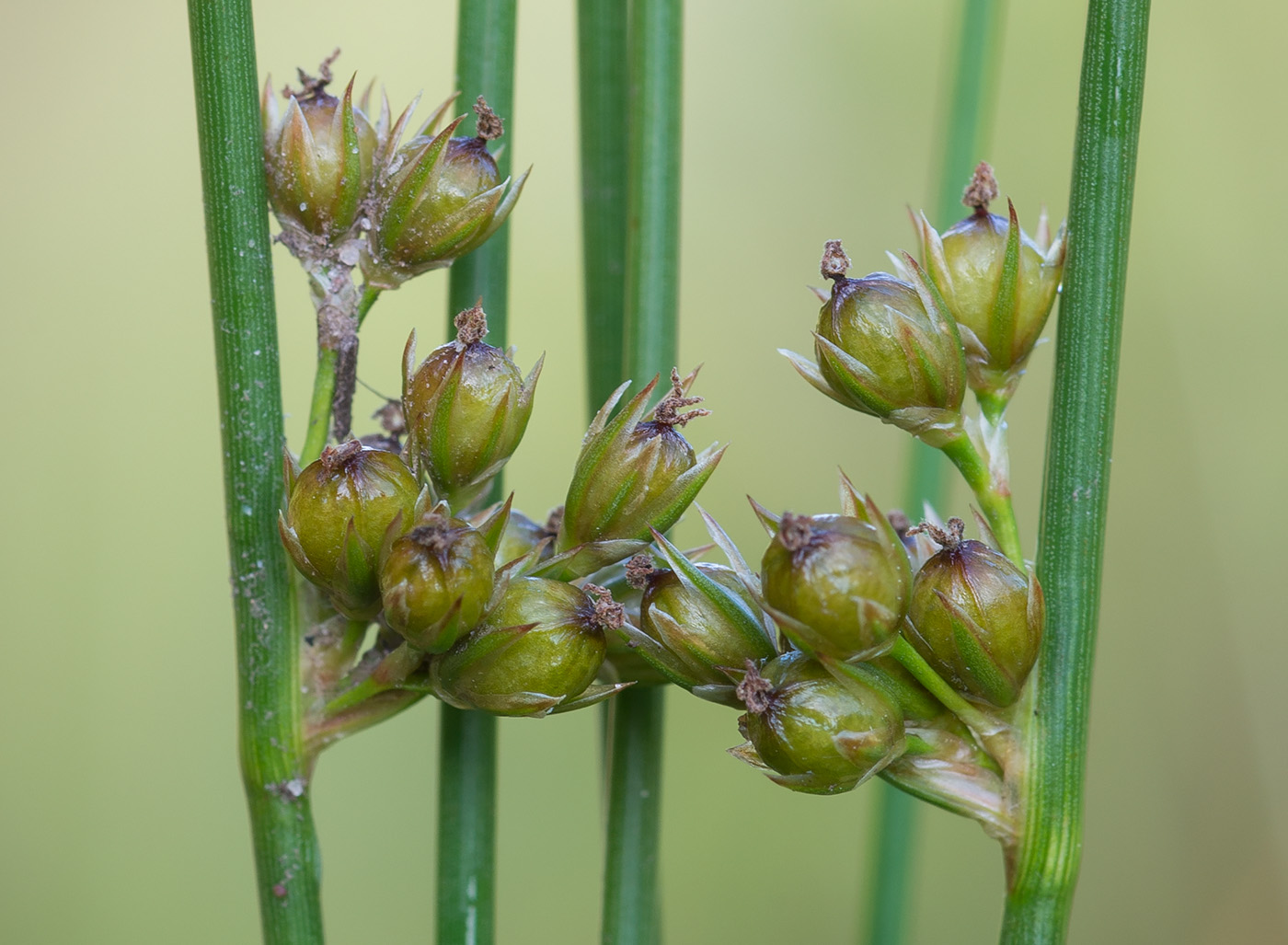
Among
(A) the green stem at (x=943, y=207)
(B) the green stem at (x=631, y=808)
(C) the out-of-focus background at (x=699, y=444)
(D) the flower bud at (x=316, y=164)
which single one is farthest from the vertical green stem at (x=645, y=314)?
(C) the out-of-focus background at (x=699, y=444)

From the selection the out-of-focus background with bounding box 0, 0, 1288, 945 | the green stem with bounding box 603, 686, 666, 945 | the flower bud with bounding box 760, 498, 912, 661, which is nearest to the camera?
the flower bud with bounding box 760, 498, 912, 661

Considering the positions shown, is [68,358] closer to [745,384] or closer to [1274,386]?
[745,384]

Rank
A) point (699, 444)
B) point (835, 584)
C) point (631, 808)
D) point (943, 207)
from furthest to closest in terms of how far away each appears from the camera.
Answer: point (699, 444) → point (943, 207) → point (631, 808) → point (835, 584)

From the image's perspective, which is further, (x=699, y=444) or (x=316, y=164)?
(x=699, y=444)

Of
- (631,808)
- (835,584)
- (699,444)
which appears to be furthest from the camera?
(699,444)

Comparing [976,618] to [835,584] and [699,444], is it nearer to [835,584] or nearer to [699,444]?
[835,584]

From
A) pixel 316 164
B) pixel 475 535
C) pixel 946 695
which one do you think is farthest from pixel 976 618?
pixel 316 164

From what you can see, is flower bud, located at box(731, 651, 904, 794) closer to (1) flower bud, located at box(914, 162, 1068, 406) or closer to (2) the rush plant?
(2) the rush plant

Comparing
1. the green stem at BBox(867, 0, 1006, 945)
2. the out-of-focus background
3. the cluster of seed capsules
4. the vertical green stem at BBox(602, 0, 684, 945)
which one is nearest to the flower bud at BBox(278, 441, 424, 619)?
the cluster of seed capsules
